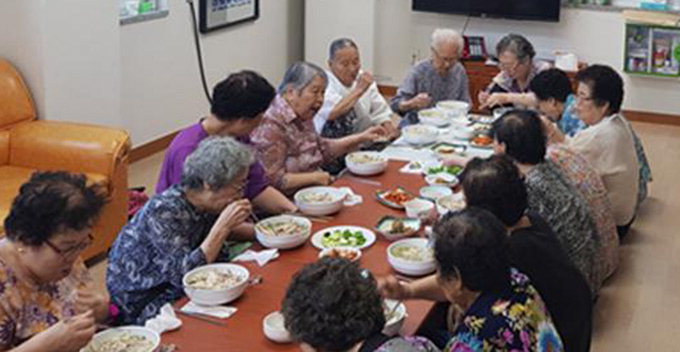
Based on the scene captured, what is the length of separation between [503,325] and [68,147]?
311cm

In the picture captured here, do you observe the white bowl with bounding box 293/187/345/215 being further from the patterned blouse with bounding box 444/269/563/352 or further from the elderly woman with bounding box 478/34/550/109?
the elderly woman with bounding box 478/34/550/109

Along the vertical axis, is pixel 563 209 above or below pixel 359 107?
below

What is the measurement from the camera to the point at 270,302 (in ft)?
9.13

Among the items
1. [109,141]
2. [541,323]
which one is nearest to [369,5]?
[109,141]

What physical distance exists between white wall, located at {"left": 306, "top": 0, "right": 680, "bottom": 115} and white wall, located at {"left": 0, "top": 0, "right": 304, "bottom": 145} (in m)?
0.60

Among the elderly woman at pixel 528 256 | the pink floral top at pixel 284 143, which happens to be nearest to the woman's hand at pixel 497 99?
the pink floral top at pixel 284 143

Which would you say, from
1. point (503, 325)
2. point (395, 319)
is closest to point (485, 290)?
point (503, 325)

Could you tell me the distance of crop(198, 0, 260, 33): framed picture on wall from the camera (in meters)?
7.05

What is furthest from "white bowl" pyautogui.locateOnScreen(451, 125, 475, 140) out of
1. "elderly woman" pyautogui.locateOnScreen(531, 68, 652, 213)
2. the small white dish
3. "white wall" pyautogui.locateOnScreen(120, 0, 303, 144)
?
"white wall" pyautogui.locateOnScreen(120, 0, 303, 144)

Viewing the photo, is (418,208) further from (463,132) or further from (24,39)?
(24,39)

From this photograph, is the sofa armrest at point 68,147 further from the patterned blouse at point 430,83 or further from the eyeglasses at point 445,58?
the eyeglasses at point 445,58

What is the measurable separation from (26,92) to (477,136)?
257cm

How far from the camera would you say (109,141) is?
15.4ft

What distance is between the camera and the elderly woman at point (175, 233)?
9.53 feet
